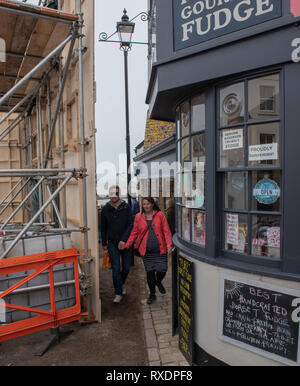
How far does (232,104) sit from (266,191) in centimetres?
87

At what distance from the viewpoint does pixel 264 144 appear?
2.63m

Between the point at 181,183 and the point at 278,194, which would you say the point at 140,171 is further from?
the point at 278,194

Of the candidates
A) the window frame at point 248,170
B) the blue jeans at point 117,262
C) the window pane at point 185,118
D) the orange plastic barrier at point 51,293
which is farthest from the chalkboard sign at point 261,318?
the blue jeans at point 117,262

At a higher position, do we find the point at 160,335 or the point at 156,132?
the point at 156,132

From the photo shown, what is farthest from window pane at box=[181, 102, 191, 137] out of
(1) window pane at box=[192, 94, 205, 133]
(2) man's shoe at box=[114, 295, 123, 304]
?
(2) man's shoe at box=[114, 295, 123, 304]

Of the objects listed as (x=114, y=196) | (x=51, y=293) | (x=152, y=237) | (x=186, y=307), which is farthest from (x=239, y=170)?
(x=114, y=196)

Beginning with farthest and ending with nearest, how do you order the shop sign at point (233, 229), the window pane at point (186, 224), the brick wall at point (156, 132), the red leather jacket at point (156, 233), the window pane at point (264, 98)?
the brick wall at point (156, 132)
the red leather jacket at point (156, 233)
the window pane at point (186, 224)
the shop sign at point (233, 229)
the window pane at point (264, 98)

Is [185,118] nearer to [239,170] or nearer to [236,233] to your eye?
[239,170]

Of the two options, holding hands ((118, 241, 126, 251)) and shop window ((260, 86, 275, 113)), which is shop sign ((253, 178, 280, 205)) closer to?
shop window ((260, 86, 275, 113))

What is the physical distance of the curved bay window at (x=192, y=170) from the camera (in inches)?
128

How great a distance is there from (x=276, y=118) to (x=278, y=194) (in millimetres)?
627

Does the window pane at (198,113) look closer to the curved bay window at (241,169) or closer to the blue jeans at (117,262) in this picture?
the curved bay window at (241,169)

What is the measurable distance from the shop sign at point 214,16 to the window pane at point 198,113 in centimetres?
54

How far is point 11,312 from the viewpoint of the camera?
11.8 ft
